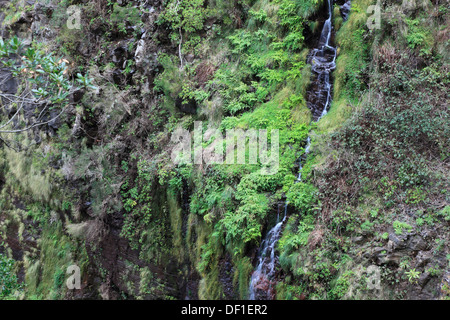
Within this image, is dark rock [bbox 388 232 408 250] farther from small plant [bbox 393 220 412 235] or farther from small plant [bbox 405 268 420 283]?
small plant [bbox 405 268 420 283]

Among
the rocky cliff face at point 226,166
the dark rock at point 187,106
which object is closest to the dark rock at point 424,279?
the rocky cliff face at point 226,166

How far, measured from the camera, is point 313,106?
7.84m

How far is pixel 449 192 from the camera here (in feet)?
17.8

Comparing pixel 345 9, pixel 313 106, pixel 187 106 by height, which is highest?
pixel 345 9

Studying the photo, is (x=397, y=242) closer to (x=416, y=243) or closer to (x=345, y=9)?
(x=416, y=243)

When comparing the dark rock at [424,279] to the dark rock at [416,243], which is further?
the dark rock at [416,243]

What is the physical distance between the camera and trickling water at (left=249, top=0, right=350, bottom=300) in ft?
20.4

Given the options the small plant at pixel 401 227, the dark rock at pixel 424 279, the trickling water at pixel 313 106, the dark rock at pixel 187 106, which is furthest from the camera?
the dark rock at pixel 187 106

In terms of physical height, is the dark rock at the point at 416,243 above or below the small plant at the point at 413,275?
above

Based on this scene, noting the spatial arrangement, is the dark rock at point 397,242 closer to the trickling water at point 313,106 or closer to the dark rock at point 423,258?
the dark rock at point 423,258

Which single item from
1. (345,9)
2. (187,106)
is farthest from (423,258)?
(187,106)

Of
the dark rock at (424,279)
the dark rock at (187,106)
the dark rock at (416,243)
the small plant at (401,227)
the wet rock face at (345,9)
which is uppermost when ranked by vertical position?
the wet rock face at (345,9)

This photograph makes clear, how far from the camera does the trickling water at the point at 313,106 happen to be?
6.21 m
